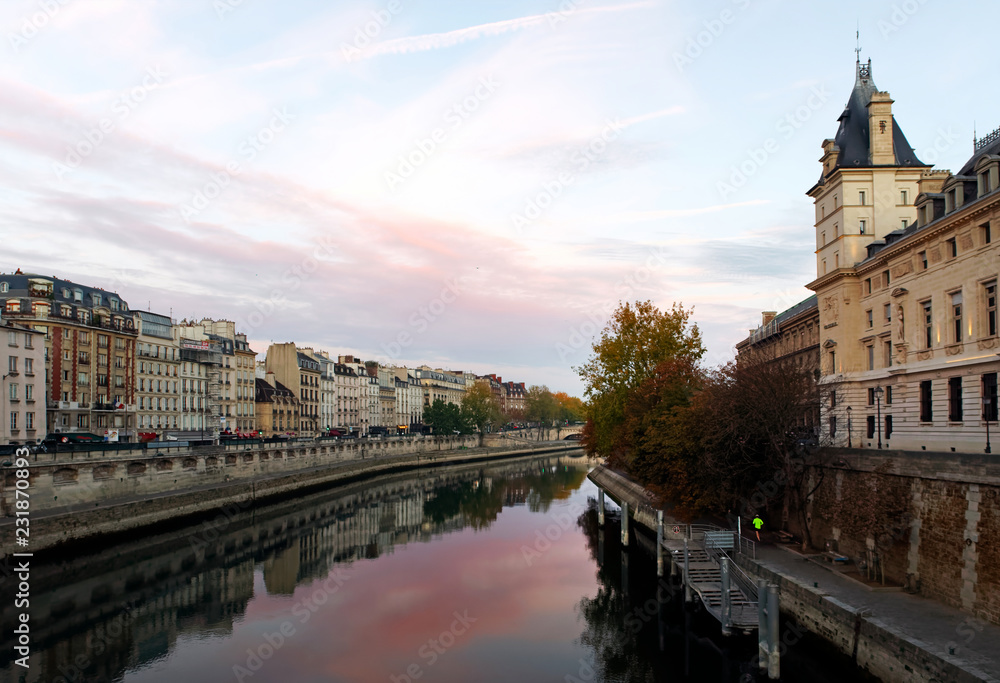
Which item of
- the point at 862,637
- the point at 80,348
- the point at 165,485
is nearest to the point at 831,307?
the point at 862,637

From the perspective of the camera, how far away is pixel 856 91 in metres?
39.9

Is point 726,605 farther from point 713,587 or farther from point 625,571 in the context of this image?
point 625,571

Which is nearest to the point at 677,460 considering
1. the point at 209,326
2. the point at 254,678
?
the point at 254,678

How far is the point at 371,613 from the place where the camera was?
26719 mm

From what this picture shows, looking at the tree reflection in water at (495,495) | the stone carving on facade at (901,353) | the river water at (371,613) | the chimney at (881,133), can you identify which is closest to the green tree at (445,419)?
the tree reflection in water at (495,495)

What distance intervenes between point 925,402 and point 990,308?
5.93 metres

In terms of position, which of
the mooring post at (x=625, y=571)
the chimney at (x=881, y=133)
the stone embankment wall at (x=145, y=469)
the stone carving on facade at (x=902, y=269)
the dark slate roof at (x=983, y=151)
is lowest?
the mooring post at (x=625, y=571)

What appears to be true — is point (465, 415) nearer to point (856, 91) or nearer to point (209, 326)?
point (209, 326)

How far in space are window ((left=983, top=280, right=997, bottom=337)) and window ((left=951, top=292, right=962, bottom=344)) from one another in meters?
1.56

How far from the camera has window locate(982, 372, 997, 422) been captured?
25.3 m

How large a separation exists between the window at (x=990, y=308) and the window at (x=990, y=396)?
1.52 meters

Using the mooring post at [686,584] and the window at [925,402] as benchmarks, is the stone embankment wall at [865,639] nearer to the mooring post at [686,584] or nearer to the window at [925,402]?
the mooring post at [686,584]

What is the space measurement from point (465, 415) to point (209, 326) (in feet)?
150

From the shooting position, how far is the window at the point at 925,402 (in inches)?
1161
